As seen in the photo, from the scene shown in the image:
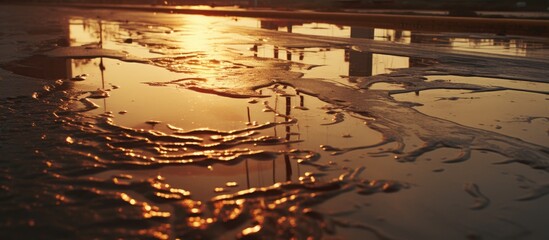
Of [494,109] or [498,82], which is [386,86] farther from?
[498,82]

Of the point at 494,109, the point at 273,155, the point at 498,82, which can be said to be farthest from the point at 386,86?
the point at 273,155

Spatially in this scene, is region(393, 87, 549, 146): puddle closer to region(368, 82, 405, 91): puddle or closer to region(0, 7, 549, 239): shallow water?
region(0, 7, 549, 239): shallow water

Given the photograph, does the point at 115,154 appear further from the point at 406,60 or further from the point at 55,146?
the point at 406,60

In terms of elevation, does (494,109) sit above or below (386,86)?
below

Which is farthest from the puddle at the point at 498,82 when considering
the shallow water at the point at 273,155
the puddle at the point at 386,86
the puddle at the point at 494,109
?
the puddle at the point at 386,86

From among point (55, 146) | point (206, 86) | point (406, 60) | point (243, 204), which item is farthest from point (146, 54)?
point (243, 204)

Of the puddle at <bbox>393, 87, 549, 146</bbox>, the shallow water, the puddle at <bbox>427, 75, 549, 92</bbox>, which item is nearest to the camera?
the shallow water

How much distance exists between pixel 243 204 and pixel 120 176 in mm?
1184

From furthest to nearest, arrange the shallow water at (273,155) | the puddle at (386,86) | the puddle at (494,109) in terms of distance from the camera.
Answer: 1. the puddle at (386,86)
2. the puddle at (494,109)
3. the shallow water at (273,155)

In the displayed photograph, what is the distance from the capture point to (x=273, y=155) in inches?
190

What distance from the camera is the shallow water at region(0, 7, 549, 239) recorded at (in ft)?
11.2

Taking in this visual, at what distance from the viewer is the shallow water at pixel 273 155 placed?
11.2 feet

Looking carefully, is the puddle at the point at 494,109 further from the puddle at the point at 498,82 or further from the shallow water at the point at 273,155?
the puddle at the point at 498,82

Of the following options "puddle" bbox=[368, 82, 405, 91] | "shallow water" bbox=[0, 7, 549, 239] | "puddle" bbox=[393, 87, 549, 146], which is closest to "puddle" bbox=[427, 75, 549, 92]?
"shallow water" bbox=[0, 7, 549, 239]
